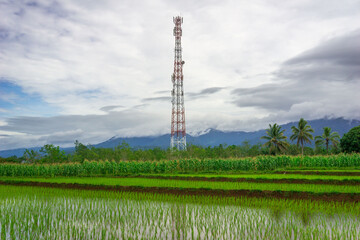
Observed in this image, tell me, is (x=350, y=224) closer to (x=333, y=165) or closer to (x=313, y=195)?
(x=313, y=195)

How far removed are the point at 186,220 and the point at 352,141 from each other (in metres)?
55.3

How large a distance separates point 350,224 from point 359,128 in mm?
55758

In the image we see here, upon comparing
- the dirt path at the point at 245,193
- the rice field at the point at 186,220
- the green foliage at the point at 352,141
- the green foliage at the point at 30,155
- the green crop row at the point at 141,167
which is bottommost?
the rice field at the point at 186,220

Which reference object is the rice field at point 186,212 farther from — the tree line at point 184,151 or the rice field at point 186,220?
the tree line at point 184,151

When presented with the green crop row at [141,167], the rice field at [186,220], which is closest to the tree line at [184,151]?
the green crop row at [141,167]

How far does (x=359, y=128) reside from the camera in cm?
5609

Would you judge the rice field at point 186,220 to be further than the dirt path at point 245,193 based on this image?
No

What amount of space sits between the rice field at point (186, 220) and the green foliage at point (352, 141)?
48.6m

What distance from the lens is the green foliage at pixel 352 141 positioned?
2094 inches

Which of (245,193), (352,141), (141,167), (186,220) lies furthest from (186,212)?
(352,141)

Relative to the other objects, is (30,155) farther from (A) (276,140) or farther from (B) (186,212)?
(A) (276,140)

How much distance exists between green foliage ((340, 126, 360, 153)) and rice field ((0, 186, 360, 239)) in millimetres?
48622

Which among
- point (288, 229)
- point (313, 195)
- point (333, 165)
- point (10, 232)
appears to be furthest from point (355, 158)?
point (10, 232)

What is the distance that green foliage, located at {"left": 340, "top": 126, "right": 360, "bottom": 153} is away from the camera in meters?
53.2
